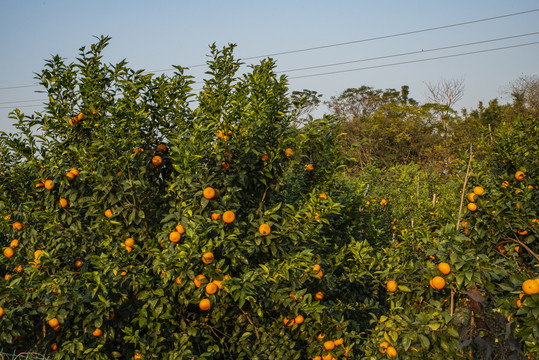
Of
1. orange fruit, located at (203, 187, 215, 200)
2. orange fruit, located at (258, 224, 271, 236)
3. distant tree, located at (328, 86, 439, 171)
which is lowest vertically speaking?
orange fruit, located at (258, 224, 271, 236)

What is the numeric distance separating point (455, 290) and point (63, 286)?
7.17 feet

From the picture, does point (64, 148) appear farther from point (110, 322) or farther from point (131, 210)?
point (110, 322)

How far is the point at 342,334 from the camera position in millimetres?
2451

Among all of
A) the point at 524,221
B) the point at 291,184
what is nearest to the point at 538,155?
the point at 524,221

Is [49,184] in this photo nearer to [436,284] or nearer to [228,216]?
[228,216]

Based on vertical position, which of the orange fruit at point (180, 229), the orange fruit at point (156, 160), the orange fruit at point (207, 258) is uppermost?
the orange fruit at point (156, 160)

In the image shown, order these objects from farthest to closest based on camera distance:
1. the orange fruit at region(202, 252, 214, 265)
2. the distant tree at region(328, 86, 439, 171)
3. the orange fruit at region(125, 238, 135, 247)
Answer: the distant tree at region(328, 86, 439, 171)
the orange fruit at region(125, 238, 135, 247)
the orange fruit at region(202, 252, 214, 265)

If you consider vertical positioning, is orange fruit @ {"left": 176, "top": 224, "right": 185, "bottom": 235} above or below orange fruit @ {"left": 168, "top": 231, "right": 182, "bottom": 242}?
above

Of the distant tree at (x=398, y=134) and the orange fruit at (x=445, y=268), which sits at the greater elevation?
the distant tree at (x=398, y=134)

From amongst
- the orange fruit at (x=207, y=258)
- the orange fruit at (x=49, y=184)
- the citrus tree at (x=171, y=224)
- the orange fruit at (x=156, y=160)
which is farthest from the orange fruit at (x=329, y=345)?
the orange fruit at (x=49, y=184)

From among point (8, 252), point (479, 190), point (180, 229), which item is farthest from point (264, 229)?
point (8, 252)

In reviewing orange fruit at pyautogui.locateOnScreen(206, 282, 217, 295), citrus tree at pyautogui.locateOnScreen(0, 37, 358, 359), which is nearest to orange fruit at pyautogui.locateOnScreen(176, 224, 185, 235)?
citrus tree at pyautogui.locateOnScreen(0, 37, 358, 359)

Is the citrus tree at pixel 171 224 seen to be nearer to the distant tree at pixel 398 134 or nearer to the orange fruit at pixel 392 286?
the orange fruit at pixel 392 286

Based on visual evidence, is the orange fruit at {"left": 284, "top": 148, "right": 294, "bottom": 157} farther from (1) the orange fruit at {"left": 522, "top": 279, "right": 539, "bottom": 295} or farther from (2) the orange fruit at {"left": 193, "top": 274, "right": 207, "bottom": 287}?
(1) the orange fruit at {"left": 522, "top": 279, "right": 539, "bottom": 295}
